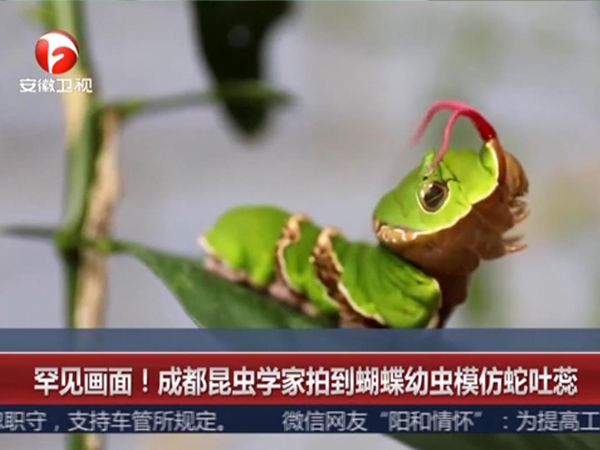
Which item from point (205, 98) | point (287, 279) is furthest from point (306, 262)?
point (205, 98)

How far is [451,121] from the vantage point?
60cm

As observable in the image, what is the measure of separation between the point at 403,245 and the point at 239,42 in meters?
0.17

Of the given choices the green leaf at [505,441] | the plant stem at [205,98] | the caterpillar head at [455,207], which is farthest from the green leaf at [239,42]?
the green leaf at [505,441]

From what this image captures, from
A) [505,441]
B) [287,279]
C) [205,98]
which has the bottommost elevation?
[505,441]

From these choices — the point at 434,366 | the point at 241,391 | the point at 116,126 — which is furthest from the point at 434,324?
the point at 116,126

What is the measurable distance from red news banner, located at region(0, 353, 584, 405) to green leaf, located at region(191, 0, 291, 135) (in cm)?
15

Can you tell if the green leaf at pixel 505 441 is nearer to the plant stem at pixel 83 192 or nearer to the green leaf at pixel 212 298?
the green leaf at pixel 212 298

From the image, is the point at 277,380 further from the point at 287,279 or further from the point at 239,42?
the point at 239,42

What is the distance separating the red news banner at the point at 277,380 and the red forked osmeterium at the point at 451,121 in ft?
0.42

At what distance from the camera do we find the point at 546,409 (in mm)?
598

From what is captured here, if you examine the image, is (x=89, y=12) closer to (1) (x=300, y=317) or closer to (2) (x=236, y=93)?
(2) (x=236, y=93)

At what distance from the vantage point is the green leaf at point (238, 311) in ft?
1.94

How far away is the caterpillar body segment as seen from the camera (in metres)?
0.60

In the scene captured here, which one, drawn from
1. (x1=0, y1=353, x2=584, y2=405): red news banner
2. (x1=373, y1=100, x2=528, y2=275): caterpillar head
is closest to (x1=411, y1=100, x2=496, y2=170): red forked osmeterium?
(x1=373, y1=100, x2=528, y2=275): caterpillar head
